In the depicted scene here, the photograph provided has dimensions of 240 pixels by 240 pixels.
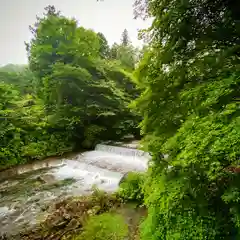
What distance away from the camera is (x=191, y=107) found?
2.94 metres

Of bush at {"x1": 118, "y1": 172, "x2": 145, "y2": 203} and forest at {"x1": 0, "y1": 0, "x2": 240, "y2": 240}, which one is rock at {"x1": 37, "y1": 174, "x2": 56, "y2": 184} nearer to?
bush at {"x1": 118, "y1": 172, "x2": 145, "y2": 203}

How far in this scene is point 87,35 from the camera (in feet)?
54.5

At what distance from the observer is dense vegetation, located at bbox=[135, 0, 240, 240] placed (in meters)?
2.51

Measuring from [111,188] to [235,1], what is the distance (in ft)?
21.6

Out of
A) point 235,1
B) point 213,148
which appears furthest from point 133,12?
point 213,148

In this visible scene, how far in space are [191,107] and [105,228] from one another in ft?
11.8

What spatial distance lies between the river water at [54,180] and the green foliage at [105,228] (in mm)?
1582

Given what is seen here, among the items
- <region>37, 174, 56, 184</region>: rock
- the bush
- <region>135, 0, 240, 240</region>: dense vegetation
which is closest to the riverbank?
the bush

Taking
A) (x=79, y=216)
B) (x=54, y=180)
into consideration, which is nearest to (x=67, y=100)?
(x=54, y=180)

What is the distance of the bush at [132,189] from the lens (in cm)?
656

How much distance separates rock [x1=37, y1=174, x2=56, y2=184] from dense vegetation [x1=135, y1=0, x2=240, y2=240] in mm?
6404

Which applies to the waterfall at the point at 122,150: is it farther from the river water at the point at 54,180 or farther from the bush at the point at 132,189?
the bush at the point at 132,189

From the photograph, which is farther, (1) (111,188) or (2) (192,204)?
(1) (111,188)

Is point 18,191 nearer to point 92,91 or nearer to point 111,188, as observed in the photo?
point 111,188
